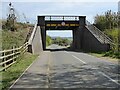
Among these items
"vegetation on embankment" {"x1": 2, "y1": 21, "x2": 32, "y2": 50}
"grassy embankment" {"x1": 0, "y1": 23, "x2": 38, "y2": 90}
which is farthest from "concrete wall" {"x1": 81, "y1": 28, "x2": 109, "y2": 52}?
"grassy embankment" {"x1": 0, "y1": 23, "x2": 38, "y2": 90}

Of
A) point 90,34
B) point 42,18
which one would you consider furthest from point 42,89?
point 42,18

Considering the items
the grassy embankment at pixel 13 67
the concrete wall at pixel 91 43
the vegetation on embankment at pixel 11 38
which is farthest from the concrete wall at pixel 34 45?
the concrete wall at pixel 91 43

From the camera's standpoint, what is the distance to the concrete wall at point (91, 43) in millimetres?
44919

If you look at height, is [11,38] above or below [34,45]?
above

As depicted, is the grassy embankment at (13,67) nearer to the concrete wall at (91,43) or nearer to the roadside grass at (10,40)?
the roadside grass at (10,40)

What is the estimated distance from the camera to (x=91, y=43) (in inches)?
2026

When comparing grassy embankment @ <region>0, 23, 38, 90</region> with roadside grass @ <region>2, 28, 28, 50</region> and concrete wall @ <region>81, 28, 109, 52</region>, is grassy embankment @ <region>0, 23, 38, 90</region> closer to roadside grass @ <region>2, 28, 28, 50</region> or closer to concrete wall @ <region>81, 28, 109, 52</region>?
roadside grass @ <region>2, 28, 28, 50</region>

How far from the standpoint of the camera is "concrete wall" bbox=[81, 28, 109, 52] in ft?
147

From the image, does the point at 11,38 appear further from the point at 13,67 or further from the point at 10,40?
the point at 13,67

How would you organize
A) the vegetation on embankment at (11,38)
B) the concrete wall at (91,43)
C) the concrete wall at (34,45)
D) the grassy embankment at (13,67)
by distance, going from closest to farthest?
1. the grassy embankment at (13,67)
2. the vegetation on embankment at (11,38)
3. the concrete wall at (34,45)
4. the concrete wall at (91,43)

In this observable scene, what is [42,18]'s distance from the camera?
2434 inches

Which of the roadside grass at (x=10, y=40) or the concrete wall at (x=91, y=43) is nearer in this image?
the roadside grass at (x=10, y=40)

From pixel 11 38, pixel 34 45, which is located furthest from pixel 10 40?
pixel 34 45

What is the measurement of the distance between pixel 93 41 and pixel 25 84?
38671mm
